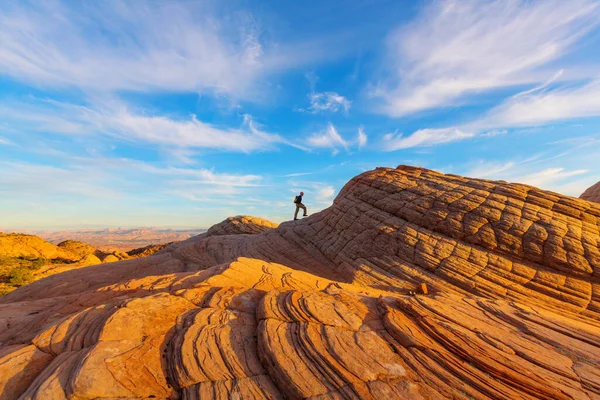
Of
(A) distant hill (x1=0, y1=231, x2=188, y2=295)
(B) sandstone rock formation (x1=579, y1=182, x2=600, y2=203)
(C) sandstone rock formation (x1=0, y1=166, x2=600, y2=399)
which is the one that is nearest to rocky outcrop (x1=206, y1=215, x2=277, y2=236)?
(A) distant hill (x1=0, y1=231, x2=188, y2=295)

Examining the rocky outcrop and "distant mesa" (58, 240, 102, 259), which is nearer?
the rocky outcrop

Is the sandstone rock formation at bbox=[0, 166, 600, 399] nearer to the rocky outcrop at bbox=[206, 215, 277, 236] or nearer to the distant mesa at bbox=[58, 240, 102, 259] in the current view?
the rocky outcrop at bbox=[206, 215, 277, 236]

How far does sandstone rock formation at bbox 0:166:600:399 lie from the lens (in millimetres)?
6508

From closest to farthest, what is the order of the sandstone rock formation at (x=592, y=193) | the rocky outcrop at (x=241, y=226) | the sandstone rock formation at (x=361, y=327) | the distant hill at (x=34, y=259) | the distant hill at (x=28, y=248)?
the sandstone rock formation at (x=361, y=327), the distant hill at (x=34, y=259), the distant hill at (x=28, y=248), the rocky outcrop at (x=241, y=226), the sandstone rock formation at (x=592, y=193)

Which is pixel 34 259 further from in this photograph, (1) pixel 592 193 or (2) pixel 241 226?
(1) pixel 592 193

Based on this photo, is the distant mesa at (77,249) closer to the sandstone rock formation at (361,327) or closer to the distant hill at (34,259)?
the distant hill at (34,259)

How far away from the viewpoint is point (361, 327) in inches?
341

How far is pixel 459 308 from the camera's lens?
436 inches

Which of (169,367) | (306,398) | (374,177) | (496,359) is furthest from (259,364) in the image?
(374,177)

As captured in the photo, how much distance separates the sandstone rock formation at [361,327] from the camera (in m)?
6.51

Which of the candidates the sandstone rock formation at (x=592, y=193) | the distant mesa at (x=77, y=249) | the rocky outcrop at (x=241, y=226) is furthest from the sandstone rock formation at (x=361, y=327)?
the sandstone rock formation at (x=592, y=193)

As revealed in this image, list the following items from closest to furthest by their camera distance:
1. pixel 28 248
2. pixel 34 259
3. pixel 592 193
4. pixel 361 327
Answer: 1. pixel 361 327
2. pixel 34 259
3. pixel 28 248
4. pixel 592 193

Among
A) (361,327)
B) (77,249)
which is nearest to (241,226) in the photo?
(77,249)

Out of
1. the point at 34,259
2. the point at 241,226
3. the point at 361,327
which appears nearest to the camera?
the point at 361,327
